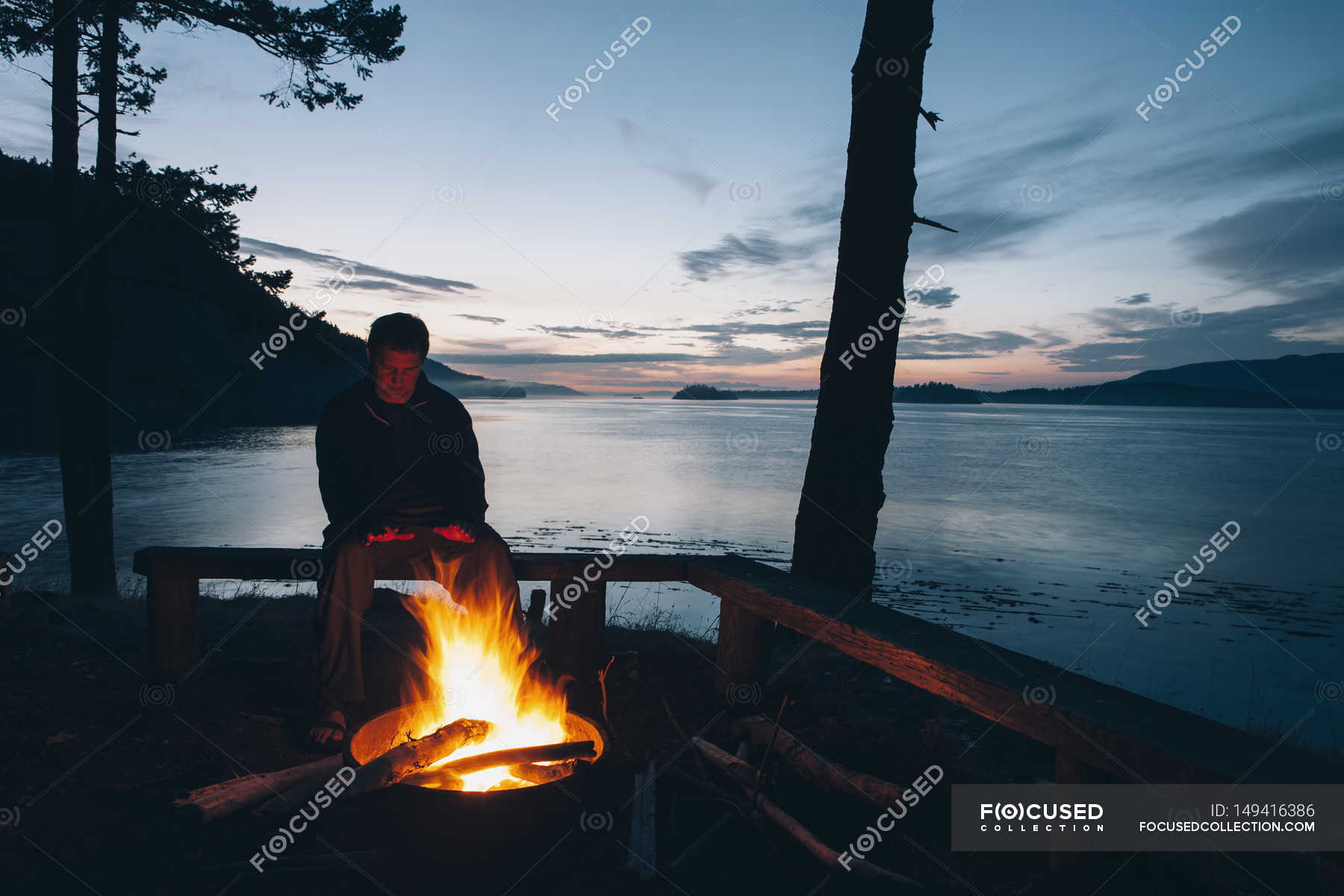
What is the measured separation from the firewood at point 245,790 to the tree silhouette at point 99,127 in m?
7.22

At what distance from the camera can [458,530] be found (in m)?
4.02

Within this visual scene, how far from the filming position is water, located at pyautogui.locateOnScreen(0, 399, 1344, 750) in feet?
32.2

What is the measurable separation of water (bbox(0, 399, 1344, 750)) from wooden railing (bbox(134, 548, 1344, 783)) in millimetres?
4361

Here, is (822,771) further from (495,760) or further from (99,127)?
(99,127)

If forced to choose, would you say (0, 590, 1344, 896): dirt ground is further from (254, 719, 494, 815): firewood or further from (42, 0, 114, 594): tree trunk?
(42, 0, 114, 594): tree trunk

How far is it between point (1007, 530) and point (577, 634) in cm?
1886

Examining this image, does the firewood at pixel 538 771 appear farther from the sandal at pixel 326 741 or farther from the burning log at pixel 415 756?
the sandal at pixel 326 741

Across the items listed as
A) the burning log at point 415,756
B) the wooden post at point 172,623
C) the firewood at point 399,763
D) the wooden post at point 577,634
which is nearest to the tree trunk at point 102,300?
the wooden post at point 172,623

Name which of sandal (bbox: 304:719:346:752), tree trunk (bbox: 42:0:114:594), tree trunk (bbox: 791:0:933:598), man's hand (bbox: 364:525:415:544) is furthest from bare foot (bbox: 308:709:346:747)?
tree trunk (bbox: 42:0:114:594)

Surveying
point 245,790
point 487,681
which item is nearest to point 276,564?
point 245,790

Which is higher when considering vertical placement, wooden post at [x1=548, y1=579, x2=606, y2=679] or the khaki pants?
the khaki pants

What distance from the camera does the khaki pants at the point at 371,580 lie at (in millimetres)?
3842

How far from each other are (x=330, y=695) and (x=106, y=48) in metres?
9.16

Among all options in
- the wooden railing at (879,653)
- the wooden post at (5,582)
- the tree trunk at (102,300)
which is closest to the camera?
the wooden railing at (879,653)
